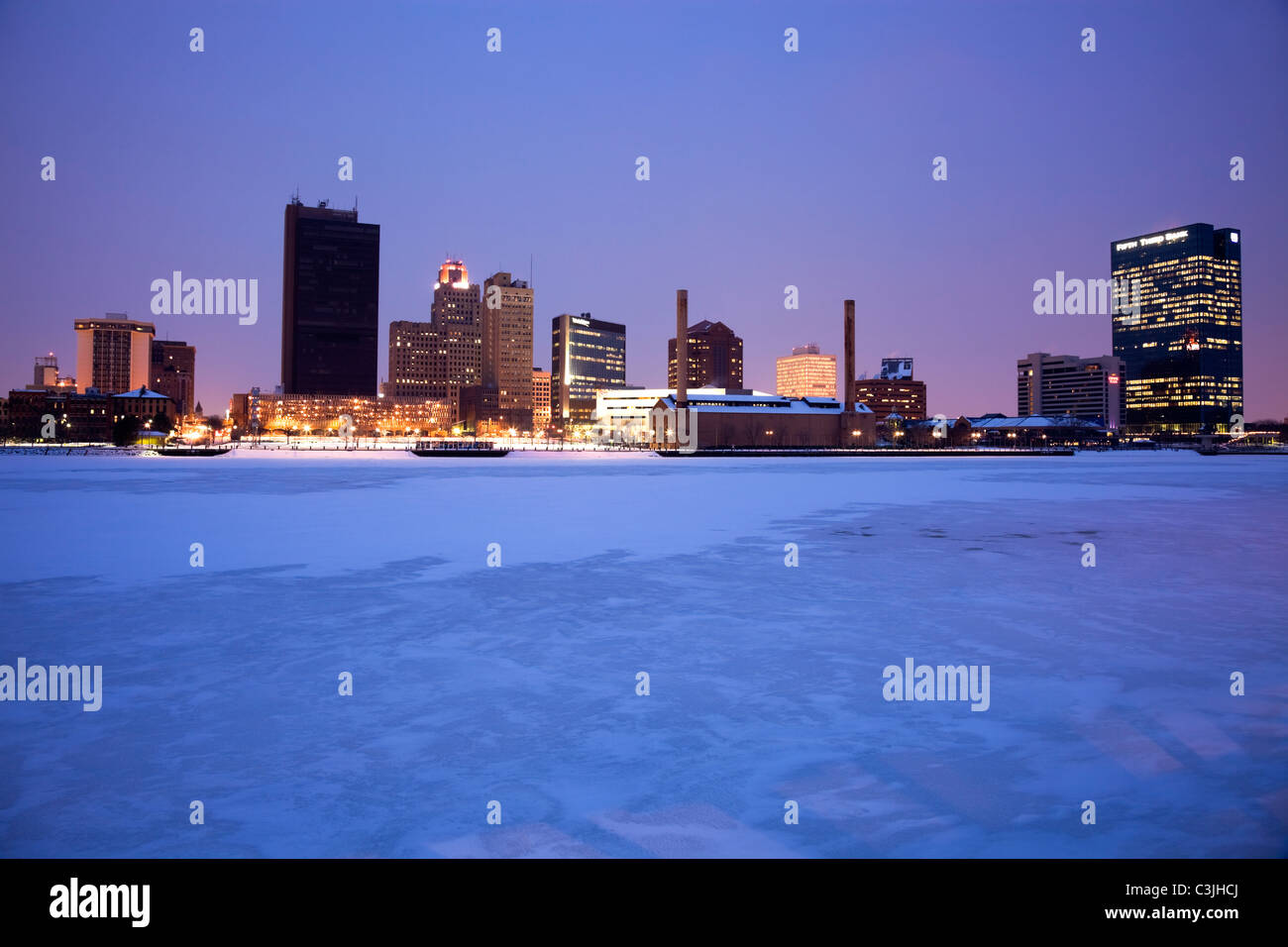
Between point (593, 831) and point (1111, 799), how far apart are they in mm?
2980

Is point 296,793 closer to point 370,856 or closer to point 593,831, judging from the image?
point 370,856

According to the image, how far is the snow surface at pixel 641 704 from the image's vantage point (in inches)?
173

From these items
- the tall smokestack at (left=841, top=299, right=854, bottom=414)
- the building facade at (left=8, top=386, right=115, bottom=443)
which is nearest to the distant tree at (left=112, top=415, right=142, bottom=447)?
the building facade at (left=8, top=386, right=115, bottom=443)

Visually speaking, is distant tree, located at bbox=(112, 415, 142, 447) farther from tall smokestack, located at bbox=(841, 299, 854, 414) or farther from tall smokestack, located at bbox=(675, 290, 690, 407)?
tall smokestack, located at bbox=(841, 299, 854, 414)

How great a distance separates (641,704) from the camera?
6504mm

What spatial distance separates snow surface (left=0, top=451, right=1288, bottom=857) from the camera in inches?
173

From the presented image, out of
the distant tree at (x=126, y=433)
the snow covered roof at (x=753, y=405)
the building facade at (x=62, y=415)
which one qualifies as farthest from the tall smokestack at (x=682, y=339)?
the building facade at (x=62, y=415)

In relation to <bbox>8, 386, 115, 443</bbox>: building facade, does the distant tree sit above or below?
below

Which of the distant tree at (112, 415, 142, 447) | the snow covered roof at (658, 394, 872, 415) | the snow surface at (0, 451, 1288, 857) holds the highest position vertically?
the snow covered roof at (658, 394, 872, 415)

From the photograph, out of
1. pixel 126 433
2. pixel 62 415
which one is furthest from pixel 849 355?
pixel 62 415

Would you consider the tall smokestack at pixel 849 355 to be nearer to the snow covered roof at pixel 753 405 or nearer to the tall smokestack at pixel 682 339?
the snow covered roof at pixel 753 405

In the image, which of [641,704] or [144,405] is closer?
[641,704]

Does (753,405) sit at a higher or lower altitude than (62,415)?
lower

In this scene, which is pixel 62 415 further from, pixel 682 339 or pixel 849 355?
pixel 849 355
